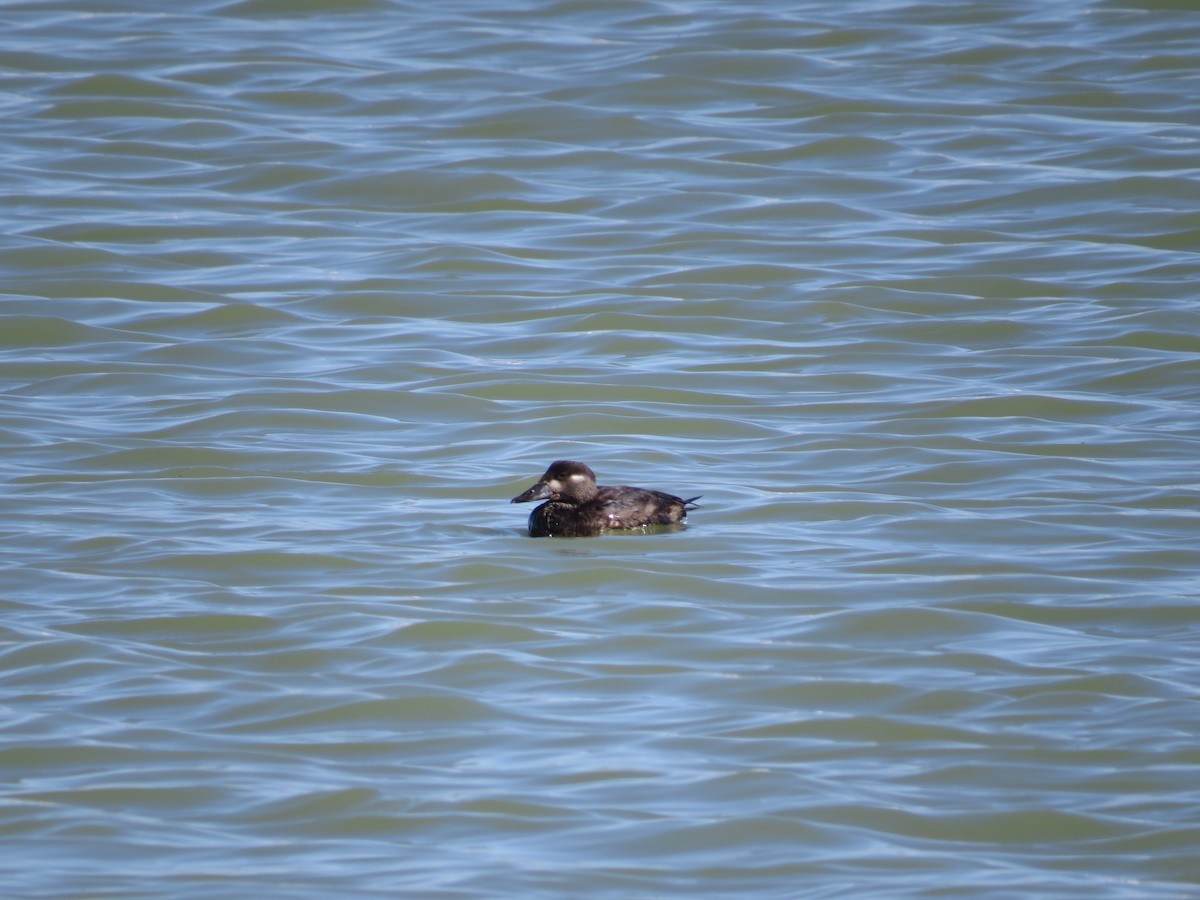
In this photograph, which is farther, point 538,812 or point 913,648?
point 913,648

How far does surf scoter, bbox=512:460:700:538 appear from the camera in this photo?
28.9 ft

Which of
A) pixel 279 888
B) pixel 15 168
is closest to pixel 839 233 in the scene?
pixel 15 168

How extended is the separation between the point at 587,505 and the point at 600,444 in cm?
148

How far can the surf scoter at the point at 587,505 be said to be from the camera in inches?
347

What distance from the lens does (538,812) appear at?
580cm

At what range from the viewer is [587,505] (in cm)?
888

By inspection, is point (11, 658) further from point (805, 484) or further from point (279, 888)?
point (805, 484)

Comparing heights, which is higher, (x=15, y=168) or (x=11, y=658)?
(x=15, y=168)

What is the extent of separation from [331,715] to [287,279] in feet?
23.3

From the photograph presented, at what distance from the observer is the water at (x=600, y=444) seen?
5.86m

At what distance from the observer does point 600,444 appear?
1033 centimetres

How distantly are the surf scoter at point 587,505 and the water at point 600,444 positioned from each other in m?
0.14

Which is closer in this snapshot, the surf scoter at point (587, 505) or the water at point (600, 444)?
the water at point (600, 444)

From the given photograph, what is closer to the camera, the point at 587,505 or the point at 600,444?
the point at 587,505
